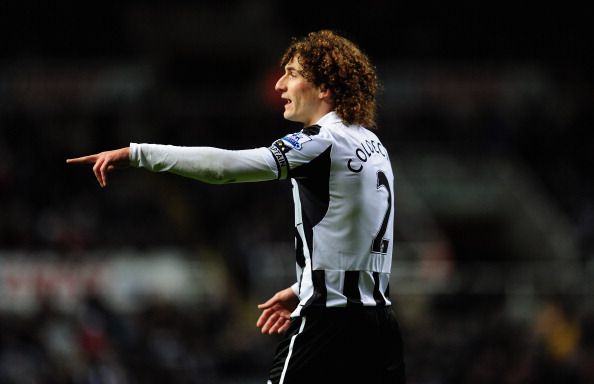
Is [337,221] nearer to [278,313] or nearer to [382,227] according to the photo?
[382,227]

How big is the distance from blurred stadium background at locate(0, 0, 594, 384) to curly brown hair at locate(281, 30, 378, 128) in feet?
21.8

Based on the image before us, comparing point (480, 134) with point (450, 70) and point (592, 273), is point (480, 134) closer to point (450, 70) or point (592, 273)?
point (450, 70)

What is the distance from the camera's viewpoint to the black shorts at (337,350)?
207 inches

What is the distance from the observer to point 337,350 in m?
5.25

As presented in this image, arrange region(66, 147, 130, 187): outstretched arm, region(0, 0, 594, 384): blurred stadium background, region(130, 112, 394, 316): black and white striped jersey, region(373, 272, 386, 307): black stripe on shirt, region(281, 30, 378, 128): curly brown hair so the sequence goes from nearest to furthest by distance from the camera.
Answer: region(66, 147, 130, 187): outstretched arm → region(130, 112, 394, 316): black and white striped jersey → region(373, 272, 386, 307): black stripe on shirt → region(281, 30, 378, 128): curly brown hair → region(0, 0, 594, 384): blurred stadium background

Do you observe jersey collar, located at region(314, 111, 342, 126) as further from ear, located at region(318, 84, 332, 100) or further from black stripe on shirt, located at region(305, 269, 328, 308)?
black stripe on shirt, located at region(305, 269, 328, 308)

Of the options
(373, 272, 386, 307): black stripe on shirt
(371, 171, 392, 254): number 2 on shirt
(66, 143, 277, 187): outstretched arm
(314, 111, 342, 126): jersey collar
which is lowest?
(373, 272, 386, 307): black stripe on shirt

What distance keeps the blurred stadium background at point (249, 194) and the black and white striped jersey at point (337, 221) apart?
262 inches

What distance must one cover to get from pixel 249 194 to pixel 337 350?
1349cm

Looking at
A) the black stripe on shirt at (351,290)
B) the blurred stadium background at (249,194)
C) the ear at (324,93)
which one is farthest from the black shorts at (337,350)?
the blurred stadium background at (249,194)

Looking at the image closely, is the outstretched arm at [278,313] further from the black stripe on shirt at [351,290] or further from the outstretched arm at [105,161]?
the outstretched arm at [105,161]

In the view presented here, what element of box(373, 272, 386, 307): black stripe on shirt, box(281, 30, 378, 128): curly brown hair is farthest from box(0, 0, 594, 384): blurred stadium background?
box(281, 30, 378, 128): curly brown hair

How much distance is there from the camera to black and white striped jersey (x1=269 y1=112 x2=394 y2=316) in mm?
5239

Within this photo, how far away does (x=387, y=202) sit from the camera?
5.46 m
